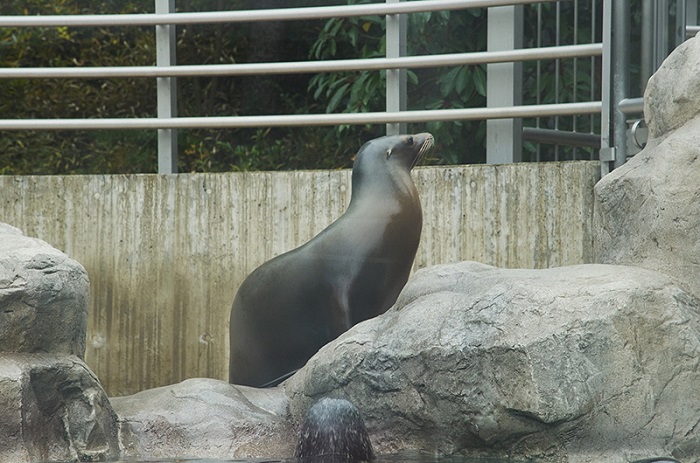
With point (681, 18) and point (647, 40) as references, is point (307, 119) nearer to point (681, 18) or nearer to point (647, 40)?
point (647, 40)

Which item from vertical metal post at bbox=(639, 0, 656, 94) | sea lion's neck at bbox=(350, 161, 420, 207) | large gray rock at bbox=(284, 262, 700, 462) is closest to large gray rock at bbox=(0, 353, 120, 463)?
large gray rock at bbox=(284, 262, 700, 462)

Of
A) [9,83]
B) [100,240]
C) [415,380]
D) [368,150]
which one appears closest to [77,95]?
[9,83]

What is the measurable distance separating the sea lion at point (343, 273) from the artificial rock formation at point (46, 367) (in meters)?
1.15

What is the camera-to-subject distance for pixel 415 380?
441 cm

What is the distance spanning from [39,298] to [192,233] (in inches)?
70.1

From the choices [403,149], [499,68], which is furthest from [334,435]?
[499,68]

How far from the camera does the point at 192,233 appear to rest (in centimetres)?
634

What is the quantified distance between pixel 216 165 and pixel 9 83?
1377 millimetres

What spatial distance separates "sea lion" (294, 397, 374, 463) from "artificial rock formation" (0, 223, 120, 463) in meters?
0.86

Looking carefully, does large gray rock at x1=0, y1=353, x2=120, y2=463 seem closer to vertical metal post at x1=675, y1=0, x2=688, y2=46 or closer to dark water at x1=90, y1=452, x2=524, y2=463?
dark water at x1=90, y1=452, x2=524, y2=463

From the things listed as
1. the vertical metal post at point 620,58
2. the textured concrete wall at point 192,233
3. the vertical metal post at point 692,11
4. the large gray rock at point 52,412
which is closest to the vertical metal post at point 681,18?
the vertical metal post at point 692,11

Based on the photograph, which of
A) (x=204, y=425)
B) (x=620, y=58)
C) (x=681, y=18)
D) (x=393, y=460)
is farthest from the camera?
(x=620, y=58)

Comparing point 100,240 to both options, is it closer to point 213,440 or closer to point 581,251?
point 213,440

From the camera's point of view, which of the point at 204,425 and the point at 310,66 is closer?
the point at 204,425
